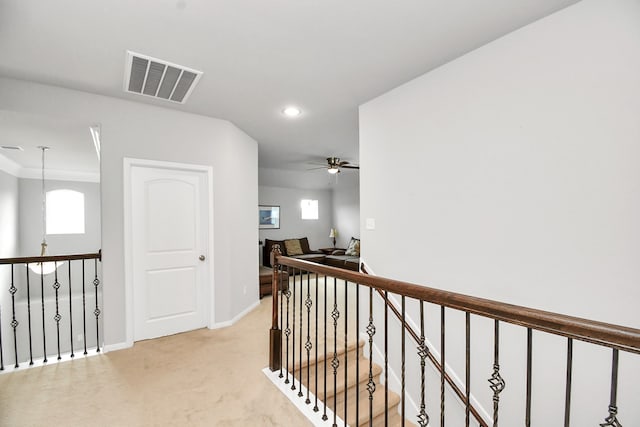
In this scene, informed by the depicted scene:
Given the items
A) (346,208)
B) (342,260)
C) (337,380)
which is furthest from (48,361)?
(346,208)

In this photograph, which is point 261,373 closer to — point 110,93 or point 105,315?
point 105,315

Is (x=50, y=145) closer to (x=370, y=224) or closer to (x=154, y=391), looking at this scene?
(x=154, y=391)

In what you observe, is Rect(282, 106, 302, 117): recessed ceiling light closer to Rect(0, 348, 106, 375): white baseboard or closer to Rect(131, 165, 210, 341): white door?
Rect(131, 165, 210, 341): white door

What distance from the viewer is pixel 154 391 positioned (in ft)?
7.36

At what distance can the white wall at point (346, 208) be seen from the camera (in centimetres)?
811

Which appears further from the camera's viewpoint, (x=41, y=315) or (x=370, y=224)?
(x=41, y=315)

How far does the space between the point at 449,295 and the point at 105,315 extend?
10.8 feet

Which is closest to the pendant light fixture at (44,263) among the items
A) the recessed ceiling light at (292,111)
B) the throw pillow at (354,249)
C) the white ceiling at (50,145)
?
the white ceiling at (50,145)

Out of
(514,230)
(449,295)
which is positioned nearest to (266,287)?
(514,230)

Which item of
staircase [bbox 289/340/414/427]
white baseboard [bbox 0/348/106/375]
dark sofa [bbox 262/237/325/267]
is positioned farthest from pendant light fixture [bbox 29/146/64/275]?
dark sofa [bbox 262/237/325/267]

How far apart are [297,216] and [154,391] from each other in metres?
6.15

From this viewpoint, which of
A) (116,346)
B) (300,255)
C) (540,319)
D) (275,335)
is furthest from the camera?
(300,255)

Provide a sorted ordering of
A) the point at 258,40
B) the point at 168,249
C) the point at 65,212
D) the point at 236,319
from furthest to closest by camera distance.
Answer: the point at 65,212 → the point at 236,319 → the point at 168,249 → the point at 258,40

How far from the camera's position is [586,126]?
68.1 inches
